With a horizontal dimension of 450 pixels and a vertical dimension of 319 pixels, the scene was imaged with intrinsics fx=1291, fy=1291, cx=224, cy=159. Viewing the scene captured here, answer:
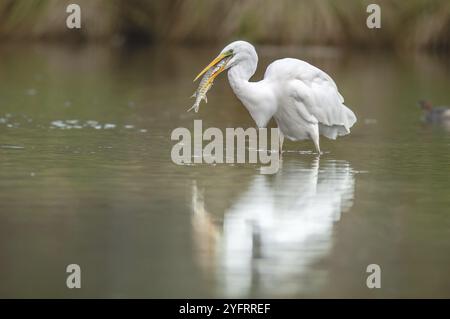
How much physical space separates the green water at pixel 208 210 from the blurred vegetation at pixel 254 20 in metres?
18.8

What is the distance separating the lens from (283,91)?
12.8m

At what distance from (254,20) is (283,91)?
25145mm

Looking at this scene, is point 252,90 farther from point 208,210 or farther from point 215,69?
point 208,210

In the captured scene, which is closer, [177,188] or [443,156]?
[177,188]

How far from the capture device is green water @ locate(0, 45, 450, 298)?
7289mm

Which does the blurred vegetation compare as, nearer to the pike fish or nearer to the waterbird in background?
the waterbird in background

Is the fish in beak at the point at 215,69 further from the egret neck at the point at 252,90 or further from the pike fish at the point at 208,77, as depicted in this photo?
the egret neck at the point at 252,90

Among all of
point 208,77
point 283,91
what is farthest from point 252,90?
point 208,77

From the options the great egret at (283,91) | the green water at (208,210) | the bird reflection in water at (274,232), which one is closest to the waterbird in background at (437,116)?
the green water at (208,210)
